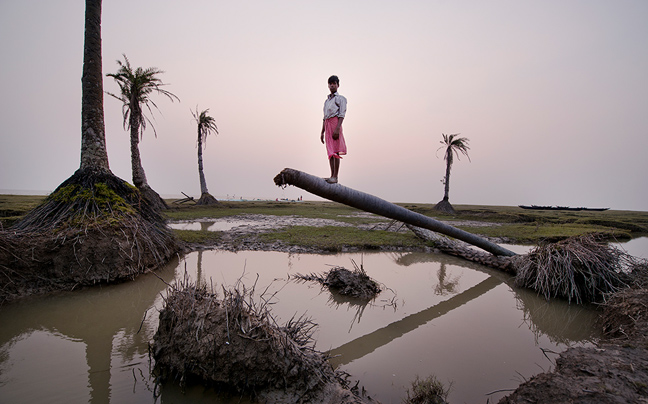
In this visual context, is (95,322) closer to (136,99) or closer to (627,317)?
(627,317)

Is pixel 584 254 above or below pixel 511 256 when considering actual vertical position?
above

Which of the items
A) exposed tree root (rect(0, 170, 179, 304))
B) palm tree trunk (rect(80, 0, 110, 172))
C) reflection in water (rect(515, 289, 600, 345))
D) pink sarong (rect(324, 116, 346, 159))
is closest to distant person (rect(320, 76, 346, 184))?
pink sarong (rect(324, 116, 346, 159))

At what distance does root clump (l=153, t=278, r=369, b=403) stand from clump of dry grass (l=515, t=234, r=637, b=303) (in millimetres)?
5259

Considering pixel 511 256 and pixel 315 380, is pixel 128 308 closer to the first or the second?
pixel 315 380

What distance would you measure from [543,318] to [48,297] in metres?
8.07

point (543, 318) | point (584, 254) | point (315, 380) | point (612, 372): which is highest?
point (584, 254)

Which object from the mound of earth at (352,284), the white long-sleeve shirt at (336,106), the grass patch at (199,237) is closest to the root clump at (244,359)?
the mound of earth at (352,284)

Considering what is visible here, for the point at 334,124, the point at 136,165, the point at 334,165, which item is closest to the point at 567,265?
the point at 334,165

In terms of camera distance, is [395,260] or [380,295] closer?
[380,295]

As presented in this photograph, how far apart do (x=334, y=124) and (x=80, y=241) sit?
5.03 m

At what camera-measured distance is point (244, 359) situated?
2389 millimetres

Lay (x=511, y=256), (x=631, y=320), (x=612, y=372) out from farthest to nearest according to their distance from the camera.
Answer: (x=511, y=256), (x=631, y=320), (x=612, y=372)

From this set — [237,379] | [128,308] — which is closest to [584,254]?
[237,379]

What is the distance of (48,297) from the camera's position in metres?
4.47
